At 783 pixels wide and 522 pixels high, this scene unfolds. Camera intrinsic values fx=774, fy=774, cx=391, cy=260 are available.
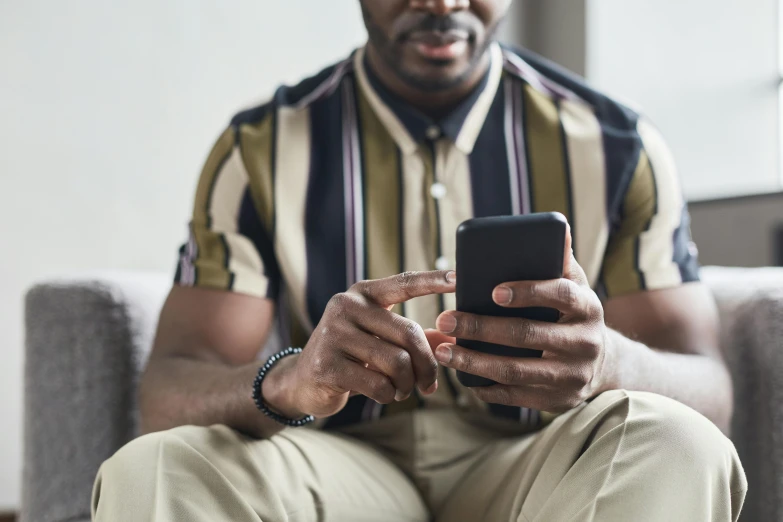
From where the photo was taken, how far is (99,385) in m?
0.91

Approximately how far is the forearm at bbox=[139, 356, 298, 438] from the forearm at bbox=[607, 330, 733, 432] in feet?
1.10

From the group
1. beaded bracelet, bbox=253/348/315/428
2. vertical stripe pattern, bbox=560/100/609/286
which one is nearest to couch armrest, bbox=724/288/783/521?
vertical stripe pattern, bbox=560/100/609/286

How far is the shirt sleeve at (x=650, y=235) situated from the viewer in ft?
3.15

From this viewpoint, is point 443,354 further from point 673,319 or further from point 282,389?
point 673,319

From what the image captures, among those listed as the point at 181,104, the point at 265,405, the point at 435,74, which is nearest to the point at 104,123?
the point at 181,104

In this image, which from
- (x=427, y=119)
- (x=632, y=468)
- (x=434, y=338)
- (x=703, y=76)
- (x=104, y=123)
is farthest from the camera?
(x=703, y=76)

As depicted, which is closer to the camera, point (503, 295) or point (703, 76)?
point (503, 295)

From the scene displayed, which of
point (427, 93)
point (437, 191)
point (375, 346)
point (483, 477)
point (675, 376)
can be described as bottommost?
point (483, 477)

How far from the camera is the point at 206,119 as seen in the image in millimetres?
1767

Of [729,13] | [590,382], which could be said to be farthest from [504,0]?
[729,13]

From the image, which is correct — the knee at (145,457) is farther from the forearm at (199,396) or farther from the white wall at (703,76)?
the white wall at (703,76)

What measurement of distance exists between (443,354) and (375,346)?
58 mm

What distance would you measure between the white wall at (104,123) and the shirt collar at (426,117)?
2.31ft

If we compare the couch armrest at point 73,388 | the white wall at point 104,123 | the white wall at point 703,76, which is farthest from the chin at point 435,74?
the white wall at point 703,76
